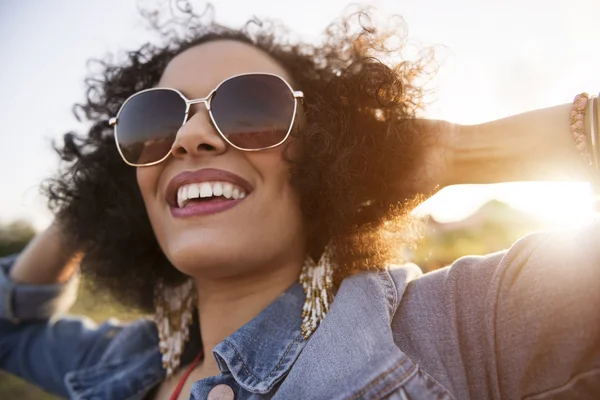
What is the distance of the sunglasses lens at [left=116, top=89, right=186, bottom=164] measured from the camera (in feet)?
6.28

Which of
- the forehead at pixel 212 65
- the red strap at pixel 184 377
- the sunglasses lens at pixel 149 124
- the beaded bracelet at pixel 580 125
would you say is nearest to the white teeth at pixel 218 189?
the sunglasses lens at pixel 149 124

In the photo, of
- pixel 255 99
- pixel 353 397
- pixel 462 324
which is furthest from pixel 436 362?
pixel 255 99

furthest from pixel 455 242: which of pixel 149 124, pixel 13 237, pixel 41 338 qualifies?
pixel 13 237

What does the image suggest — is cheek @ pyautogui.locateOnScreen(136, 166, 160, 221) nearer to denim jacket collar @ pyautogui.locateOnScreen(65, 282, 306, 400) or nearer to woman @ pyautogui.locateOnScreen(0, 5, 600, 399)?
woman @ pyautogui.locateOnScreen(0, 5, 600, 399)

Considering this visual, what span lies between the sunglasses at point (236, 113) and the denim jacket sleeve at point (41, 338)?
1.38 m

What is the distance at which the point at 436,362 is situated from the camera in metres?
1.39

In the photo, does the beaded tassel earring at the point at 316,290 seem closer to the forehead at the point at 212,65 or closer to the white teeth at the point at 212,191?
the white teeth at the point at 212,191

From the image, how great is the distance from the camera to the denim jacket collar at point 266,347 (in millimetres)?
1615

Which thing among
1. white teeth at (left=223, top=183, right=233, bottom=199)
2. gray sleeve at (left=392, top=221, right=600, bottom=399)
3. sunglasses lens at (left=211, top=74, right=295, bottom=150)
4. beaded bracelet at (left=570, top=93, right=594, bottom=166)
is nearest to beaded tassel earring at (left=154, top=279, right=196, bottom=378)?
white teeth at (left=223, top=183, right=233, bottom=199)

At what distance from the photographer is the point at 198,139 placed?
71.1 inches

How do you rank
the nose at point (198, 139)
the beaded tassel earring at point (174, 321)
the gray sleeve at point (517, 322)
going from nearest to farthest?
the gray sleeve at point (517, 322) → the nose at point (198, 139) → the beaded tassel earring at point (174, 321)

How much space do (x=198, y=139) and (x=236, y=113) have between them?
18cm

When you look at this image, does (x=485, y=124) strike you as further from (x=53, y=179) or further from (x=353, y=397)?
(x=53, y=179)

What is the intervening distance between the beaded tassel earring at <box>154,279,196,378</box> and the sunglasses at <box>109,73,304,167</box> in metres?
0.75
